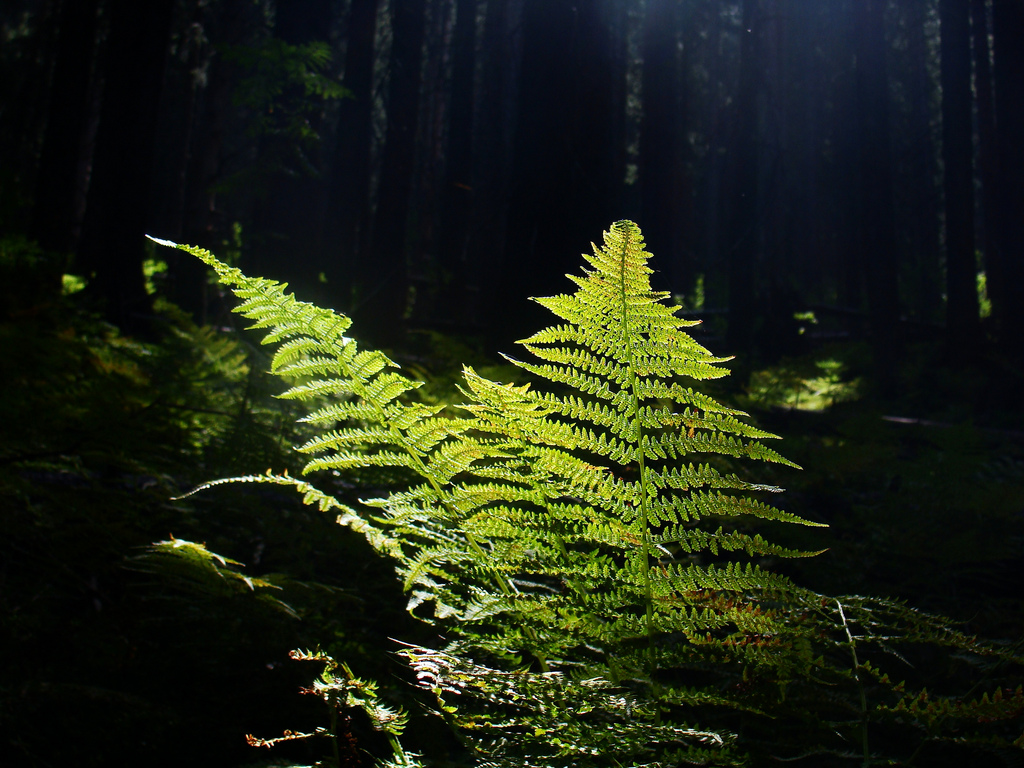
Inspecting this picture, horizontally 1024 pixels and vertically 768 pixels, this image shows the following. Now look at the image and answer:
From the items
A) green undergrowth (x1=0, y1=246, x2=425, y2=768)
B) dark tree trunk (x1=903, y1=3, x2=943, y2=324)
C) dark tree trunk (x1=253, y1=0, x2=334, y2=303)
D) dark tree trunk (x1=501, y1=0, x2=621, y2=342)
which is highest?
dark tree trunk (x1=903, y1=3, x2=943, y2=324)

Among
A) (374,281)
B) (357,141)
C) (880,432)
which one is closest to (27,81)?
(357,141)

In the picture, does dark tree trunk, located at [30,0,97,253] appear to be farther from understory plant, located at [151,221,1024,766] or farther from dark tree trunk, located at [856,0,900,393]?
dark tree trunk, located at [856,0,900,393]

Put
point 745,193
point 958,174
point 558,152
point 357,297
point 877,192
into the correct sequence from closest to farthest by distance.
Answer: point 558,152, point 745,193, point 357,297, point 877,192, point 958,174

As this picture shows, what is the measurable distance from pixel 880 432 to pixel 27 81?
49.1 ft

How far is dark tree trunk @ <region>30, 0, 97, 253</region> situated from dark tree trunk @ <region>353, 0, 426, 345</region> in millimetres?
3998

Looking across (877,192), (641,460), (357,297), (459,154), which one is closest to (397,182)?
(357,297)

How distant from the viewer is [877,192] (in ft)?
38.2

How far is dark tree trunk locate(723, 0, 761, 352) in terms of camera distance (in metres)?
10.8

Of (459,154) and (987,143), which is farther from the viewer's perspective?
(987,143)

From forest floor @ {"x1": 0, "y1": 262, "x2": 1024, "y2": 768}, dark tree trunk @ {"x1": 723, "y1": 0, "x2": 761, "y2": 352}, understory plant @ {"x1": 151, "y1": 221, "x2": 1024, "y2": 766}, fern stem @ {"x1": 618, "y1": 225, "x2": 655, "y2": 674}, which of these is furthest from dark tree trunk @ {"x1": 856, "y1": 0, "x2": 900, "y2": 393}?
fern stem @ {"x1": 618, "y1": 225, "x2": 655, "y2": 674}

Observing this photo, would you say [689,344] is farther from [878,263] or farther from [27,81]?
[27,81]

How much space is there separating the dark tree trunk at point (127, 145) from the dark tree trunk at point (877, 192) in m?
10.4

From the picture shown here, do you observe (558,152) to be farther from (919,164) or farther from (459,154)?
(919,164)

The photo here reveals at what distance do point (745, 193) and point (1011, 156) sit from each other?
5083mm
